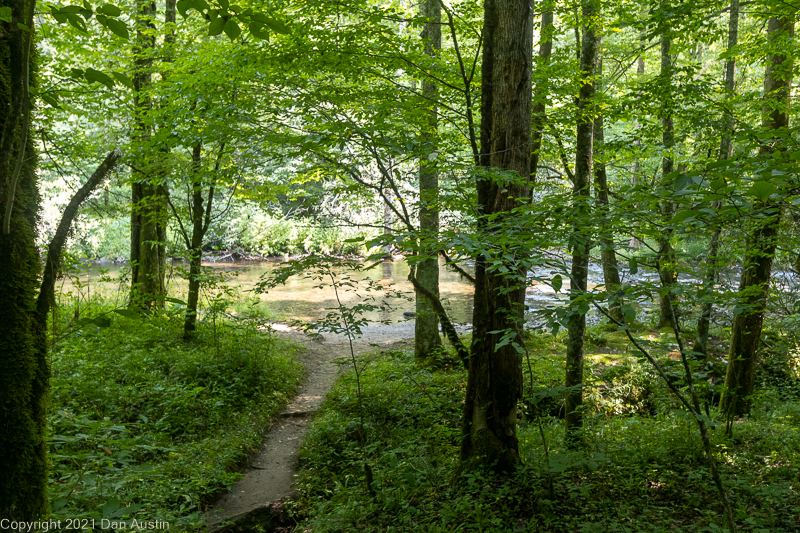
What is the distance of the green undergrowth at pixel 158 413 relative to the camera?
319 cm

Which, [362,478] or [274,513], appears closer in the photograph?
[274,513]

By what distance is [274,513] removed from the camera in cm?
449

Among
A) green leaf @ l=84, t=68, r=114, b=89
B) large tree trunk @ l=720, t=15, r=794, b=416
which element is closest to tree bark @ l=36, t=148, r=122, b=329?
green leaf @ l=84, t=68, r=114, b=89

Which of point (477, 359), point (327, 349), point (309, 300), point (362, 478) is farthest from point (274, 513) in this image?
point (309, 300)

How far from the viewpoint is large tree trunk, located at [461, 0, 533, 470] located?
3984mm

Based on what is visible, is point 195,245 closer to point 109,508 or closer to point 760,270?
point 109,508

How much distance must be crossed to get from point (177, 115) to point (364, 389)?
185 inches

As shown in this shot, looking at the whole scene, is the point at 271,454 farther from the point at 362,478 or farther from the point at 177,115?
the point at 177,115

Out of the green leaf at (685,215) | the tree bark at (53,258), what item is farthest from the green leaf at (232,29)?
the green leaf at (685,215)

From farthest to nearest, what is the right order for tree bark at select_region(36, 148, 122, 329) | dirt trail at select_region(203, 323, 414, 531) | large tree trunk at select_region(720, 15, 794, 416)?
large tree trunk at select_region(720, 15, 794, 416) → dirt trail at select_region(203, 323, 414, 531) → tree bark at select_region(36, 148, 122, 329)

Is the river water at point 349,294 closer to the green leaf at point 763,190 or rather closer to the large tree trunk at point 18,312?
the large tree trunk at point 18,312

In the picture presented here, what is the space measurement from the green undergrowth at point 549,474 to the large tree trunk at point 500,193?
281mm

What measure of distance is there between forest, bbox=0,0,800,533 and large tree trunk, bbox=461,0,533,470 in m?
0.02

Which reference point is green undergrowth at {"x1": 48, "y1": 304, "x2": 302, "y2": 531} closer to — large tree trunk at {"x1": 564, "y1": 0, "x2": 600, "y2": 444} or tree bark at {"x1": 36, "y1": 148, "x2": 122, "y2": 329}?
tree bark at {"x1": 36, "y1": 148, "x2": 122, "y2": 329}
